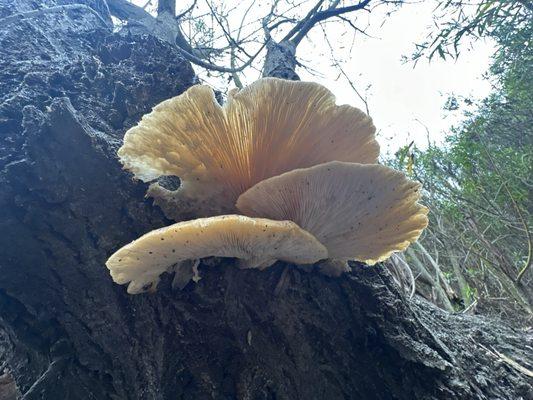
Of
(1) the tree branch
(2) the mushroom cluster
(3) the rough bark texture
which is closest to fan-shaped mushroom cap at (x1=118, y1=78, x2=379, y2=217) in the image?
(2) the mushroom cluster

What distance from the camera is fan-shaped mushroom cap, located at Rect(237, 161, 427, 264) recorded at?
1.12 meters

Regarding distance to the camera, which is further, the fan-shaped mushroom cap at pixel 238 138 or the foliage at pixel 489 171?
the foliage at pixel 489 171

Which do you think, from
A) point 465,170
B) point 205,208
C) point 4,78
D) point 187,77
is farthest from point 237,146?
point 465,170

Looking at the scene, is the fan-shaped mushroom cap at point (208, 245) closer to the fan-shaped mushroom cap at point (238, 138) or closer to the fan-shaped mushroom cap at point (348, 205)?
the fan-shaped mushroom cap at point (348, 205)

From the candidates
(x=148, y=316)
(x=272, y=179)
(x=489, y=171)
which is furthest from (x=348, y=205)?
(x=489, y=171)

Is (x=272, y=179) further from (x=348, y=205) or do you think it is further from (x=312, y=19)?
(x=312, y=19)

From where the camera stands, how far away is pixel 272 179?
112 centimetres

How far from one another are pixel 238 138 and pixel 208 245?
0.44 meters

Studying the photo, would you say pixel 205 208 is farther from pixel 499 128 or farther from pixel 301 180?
pixel 499 128

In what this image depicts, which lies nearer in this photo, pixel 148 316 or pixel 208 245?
pixel 208 245

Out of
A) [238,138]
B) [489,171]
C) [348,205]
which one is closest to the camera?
[348,205]

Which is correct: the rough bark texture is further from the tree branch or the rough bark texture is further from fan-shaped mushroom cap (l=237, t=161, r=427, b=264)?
the tree branch

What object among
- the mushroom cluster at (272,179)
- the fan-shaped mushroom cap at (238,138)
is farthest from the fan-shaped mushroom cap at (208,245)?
the fan-shaped mushroom cap at (238,138)

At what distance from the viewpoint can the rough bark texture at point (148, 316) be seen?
125cm
